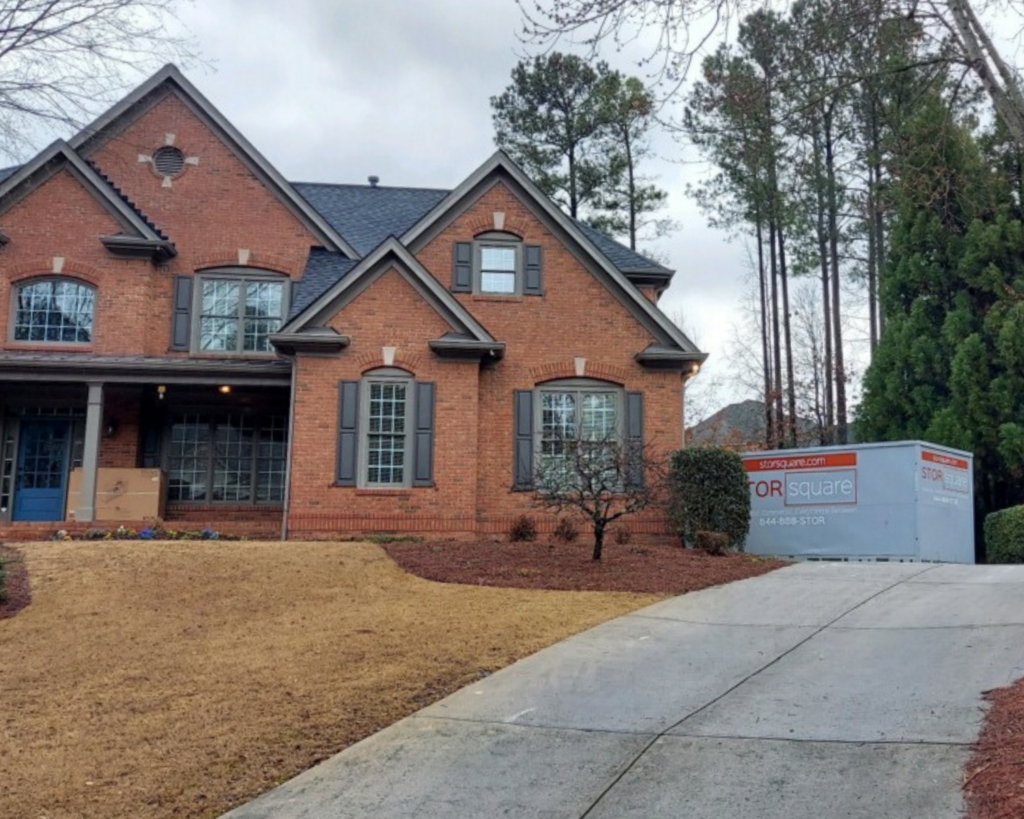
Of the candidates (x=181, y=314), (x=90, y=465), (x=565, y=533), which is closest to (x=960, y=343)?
(x=565, y=533)

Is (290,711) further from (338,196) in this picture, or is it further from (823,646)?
(338,196)

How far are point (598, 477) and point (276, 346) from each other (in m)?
6.27

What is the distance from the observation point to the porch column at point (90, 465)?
1747 cm

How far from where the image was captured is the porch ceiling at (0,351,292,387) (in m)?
17.8

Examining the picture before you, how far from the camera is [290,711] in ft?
25.0

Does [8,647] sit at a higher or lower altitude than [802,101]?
lower

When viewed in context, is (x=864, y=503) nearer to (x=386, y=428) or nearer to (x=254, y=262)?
(x=386, y=428)

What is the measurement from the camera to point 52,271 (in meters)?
19.0

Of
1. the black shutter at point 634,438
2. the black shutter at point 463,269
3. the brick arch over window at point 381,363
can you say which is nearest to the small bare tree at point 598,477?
the black shutter at point 634,438

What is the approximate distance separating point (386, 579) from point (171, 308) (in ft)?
29.6

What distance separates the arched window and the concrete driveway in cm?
1267

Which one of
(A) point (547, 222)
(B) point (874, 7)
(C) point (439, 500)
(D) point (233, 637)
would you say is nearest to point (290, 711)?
(D) point (233, 637)

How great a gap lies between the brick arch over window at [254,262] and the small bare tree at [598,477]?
6.02 m

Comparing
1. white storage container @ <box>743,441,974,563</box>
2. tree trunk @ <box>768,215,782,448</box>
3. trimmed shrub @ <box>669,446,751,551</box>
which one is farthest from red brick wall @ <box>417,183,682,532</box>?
tree trunk @ <box>768,215,782,448</box>
